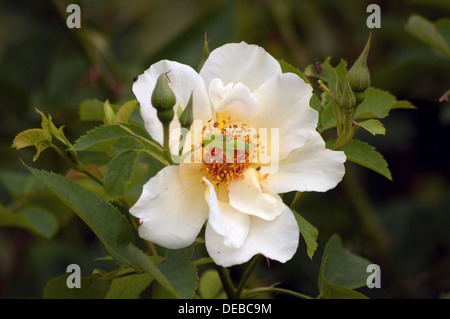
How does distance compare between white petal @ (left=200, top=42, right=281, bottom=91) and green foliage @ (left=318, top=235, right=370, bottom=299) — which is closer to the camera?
white petal @ (left=200, top=42, right=281, bottom=91)

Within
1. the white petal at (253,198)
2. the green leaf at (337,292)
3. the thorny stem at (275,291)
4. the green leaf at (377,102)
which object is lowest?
the green leaf at (337,292)

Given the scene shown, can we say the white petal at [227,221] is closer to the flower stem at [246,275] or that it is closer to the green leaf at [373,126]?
the flower stem at [246,275]

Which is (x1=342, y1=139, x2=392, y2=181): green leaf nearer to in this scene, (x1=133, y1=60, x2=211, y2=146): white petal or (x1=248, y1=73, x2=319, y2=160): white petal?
(x1=248, y1=73, x2=319, y2=160): white petal

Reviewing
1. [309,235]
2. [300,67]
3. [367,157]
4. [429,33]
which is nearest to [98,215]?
[309,235]

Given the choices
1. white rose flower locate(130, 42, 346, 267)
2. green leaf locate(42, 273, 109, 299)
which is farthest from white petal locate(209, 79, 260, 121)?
green leaf locate(42, 273, 109, 299)

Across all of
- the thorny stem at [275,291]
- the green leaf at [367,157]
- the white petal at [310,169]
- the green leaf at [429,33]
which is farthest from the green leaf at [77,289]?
the green leaf at [429,33]

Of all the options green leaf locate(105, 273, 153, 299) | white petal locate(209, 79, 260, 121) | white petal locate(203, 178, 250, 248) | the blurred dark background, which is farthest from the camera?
the blurred dark background

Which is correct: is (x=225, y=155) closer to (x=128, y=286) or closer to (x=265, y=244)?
(x=265, y=244)

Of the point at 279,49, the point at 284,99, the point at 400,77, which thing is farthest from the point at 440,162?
the point at 284,99
